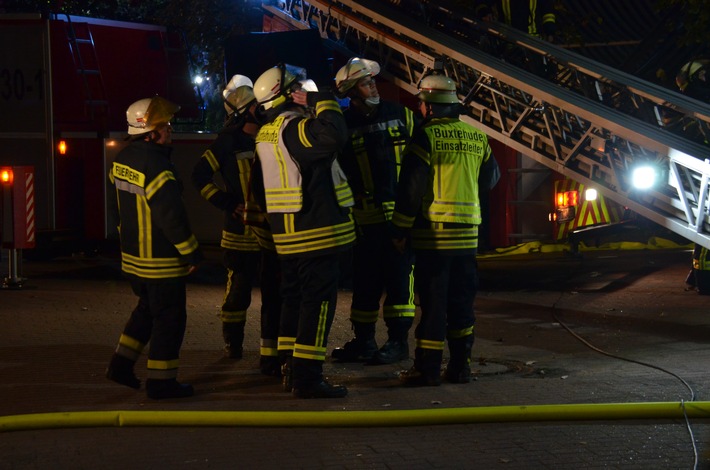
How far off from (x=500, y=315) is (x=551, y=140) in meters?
2.14

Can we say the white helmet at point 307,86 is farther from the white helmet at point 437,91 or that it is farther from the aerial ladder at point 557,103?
the aerial ladder at point 557,103

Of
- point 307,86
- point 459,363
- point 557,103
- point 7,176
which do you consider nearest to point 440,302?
point 459,363

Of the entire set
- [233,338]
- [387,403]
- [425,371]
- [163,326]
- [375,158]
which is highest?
[375,158]

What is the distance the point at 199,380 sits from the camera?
6.67m

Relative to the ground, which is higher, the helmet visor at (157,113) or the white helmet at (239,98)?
the white helmet at (239,98)

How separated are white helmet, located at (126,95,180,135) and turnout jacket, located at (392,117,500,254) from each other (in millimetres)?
1500

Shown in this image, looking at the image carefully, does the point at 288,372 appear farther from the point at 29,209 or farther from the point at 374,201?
the point at 29,209

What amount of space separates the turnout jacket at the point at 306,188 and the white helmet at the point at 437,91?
82cm

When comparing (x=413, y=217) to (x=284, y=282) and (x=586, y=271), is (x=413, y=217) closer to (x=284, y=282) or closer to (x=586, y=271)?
(x=284, y=282)

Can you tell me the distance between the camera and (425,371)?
641 centimetres

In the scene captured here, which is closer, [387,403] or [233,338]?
[387,403]

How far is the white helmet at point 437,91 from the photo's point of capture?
6520 mm

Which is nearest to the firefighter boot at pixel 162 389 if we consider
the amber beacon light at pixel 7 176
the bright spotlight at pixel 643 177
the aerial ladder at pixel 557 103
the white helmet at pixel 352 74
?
the white helmet at pixel 352 74

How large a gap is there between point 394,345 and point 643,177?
137 inches
